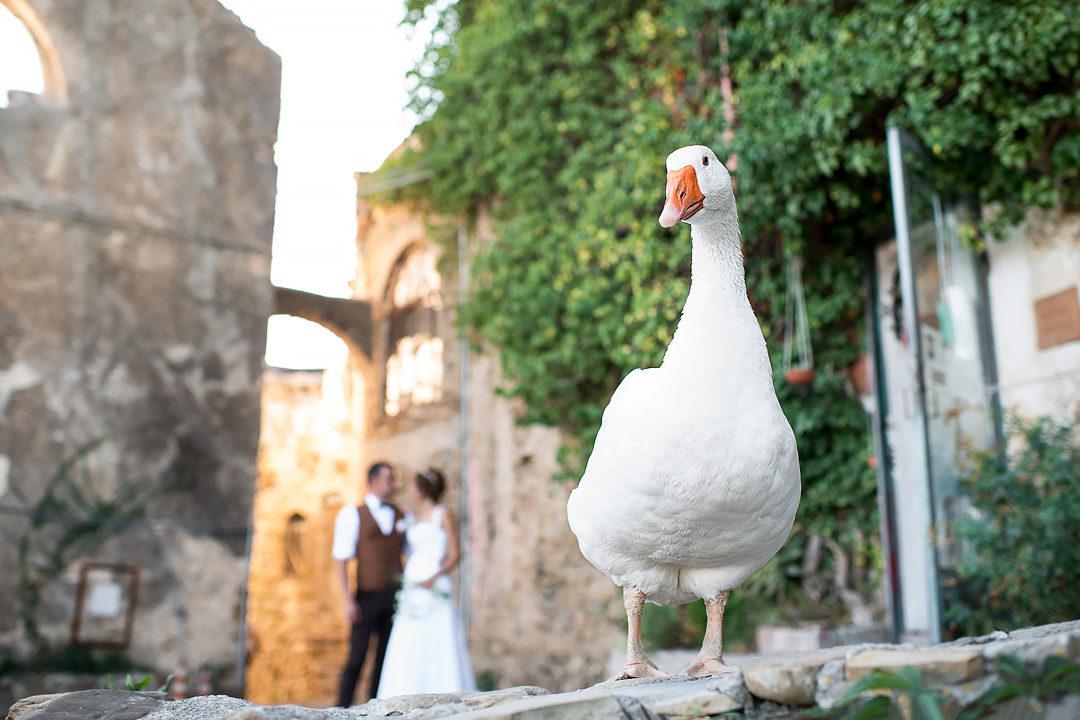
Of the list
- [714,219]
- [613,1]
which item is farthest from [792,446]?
[613,1]

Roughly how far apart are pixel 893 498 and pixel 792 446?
4.14 meters

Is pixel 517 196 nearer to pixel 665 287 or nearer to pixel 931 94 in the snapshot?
pixel 665 287

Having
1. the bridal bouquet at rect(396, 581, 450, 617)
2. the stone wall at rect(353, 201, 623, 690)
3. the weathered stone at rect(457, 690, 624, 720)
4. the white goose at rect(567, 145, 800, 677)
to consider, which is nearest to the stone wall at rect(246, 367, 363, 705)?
the stone wall at rect(353, 201, 623, 690)

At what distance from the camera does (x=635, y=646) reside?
9.00ft

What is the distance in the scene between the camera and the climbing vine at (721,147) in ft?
17.7

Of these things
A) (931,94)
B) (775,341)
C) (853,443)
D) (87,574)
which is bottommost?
(87,574)

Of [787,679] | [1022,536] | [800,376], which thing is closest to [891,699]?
[787,679]

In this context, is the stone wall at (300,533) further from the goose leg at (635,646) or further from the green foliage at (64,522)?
the goose leg at (635,646)

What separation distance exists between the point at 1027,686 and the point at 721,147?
15.7ft

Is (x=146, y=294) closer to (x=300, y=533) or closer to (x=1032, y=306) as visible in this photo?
(x=1032, y=306)

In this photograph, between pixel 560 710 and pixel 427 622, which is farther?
pixel 427 622

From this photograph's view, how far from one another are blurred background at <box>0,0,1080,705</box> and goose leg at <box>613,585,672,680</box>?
2426 mm

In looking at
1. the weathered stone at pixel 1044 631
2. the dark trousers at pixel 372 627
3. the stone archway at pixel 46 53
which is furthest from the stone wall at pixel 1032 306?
the stone archway at pixel 46 53

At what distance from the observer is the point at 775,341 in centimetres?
667
